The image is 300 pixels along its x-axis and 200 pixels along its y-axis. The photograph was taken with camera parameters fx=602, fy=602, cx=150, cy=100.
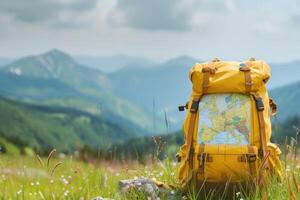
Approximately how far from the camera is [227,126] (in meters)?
6.92

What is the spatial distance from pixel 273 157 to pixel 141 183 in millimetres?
1568

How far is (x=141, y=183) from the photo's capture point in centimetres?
696

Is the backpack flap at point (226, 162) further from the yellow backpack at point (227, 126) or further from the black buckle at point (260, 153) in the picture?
the black buckle at point (260, 153)

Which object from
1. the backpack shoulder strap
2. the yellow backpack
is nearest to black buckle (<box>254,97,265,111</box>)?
the yellow backpack

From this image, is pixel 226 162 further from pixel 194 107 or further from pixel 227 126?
pixel 194 107

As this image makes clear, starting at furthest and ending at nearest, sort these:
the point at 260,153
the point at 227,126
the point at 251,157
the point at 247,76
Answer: the point at 247,76
the point at 227,126
the point at 260,153
the point at 251,157

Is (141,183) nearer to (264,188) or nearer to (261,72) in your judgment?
(264,188)

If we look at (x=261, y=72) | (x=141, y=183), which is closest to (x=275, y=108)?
(x=261, y=72)

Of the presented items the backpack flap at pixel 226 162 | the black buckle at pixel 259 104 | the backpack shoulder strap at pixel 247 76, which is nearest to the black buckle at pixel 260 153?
the backpack flap at pixel 226 162

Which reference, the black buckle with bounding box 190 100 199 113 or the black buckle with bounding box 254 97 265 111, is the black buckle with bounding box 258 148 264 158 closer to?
the black buckle with bounding box 254 97 265 111

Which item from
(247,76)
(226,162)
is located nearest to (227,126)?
(226,162)

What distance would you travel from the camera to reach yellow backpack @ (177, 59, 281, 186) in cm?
675

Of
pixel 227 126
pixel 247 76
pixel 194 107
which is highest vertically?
pixel 247 76

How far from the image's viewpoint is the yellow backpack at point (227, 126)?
6.75 meters
